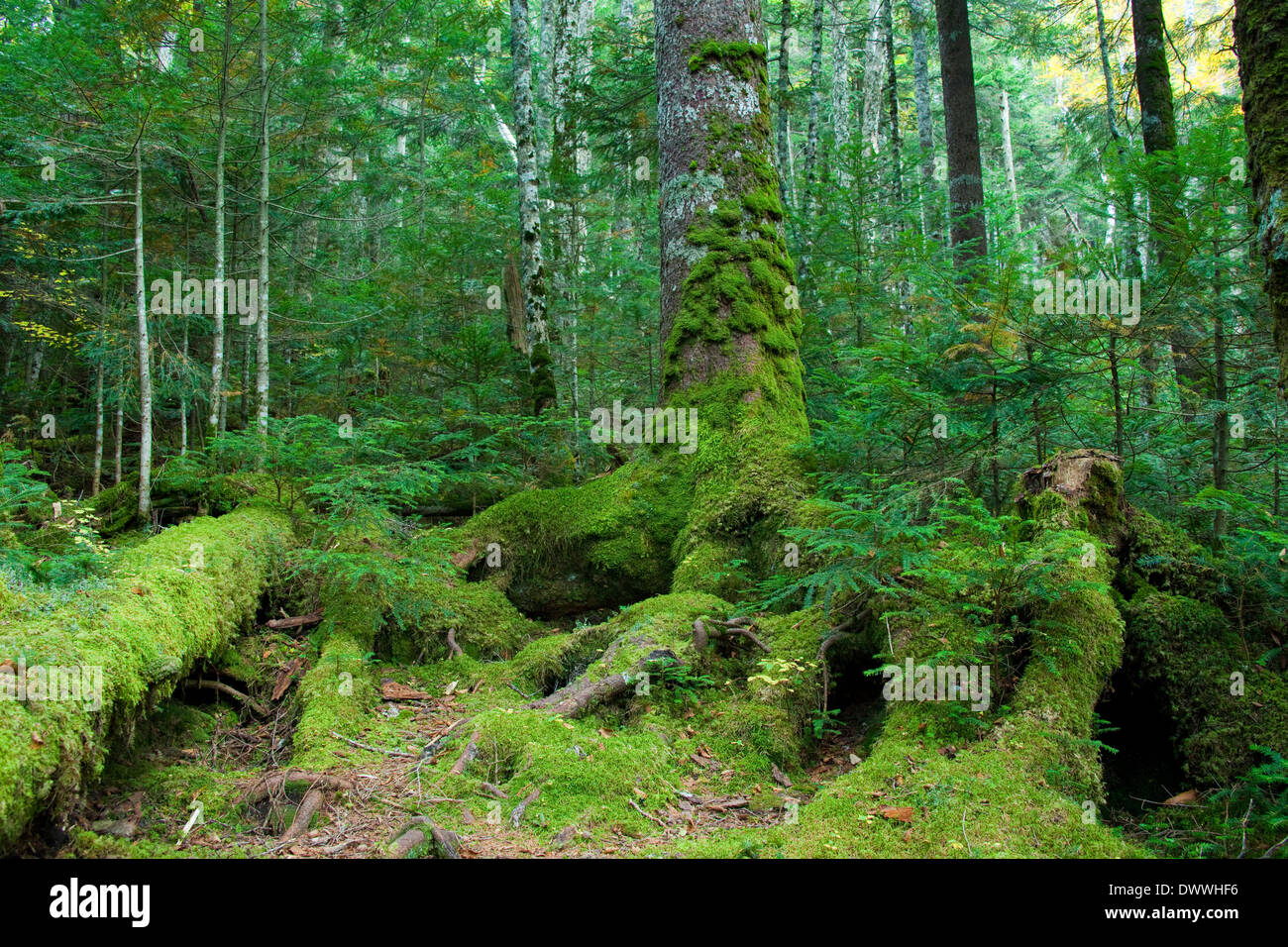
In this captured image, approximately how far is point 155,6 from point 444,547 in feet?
31.7

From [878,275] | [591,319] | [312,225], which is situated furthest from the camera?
[312,225]

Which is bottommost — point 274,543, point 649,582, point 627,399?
point 649,582

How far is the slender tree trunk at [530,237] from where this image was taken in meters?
9.64

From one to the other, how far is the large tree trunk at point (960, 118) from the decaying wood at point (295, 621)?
30.3ft

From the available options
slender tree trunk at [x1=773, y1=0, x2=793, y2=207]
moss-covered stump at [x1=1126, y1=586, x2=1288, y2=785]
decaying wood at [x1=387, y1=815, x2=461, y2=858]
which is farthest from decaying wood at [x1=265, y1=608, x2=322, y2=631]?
slender tree trunk at [x1=773, y1=0, x2=793, y2=207]

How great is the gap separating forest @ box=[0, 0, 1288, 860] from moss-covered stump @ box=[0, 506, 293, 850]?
3 cm

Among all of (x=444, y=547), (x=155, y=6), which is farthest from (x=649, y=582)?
(x=155, y=6)

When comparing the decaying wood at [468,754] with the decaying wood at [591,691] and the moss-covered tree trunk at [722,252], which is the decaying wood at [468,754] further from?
the moss-covered tree trunk at [722,252]

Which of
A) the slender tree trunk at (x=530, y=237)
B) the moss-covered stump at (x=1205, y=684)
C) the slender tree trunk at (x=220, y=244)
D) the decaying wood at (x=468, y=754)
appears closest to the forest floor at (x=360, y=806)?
the decaying wood at (x=468, y=754)

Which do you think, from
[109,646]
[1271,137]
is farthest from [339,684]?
[1271,137]

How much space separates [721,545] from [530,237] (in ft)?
21.5

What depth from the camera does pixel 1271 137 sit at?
3070mm

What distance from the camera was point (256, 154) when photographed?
40.3ft
